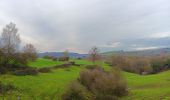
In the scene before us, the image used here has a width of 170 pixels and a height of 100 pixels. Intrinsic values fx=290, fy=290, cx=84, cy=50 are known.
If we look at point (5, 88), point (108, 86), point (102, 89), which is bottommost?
point (102, 89)

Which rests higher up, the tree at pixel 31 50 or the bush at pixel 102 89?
the tree at pixel 31 50

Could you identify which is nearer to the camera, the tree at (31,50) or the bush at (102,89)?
the bush at (102,89)

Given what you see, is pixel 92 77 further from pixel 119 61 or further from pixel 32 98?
pixel 119 61

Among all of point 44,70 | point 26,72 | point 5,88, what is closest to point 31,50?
point 44,70

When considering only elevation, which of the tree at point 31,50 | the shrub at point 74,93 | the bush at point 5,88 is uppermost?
the tree at point 31,50

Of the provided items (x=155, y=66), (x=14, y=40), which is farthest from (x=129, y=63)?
(x=14, y=40)

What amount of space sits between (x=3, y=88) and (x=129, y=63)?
86.9 metres

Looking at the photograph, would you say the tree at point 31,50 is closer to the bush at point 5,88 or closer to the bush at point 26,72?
the bush at point 26,72

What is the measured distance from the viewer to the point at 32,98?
48.9 meters

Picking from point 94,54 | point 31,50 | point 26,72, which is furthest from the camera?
point 94,54

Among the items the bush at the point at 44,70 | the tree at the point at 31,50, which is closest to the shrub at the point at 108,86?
the bush at the point at 44,70

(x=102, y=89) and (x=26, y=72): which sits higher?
(x=26, y=72)

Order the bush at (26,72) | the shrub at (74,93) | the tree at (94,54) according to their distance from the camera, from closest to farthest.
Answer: the shrub at (74,93)
the bush at (26,72)
the tree at (94,54)

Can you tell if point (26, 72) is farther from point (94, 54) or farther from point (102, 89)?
point (94, 54)
